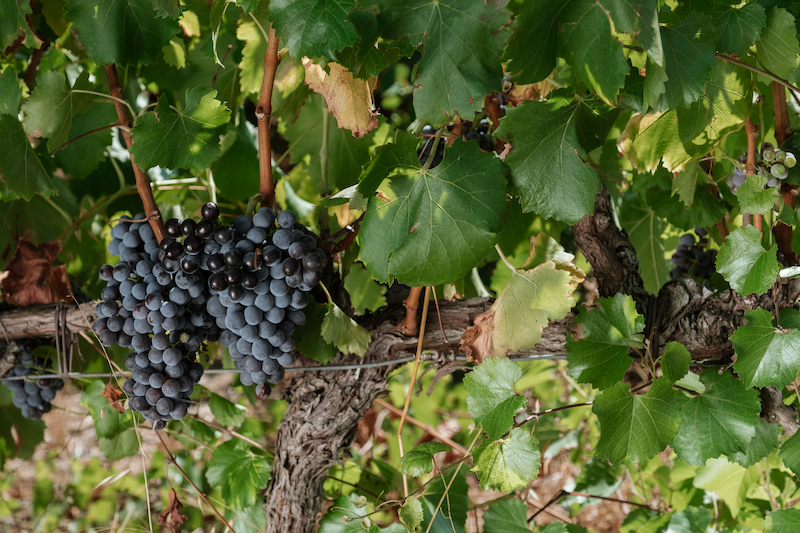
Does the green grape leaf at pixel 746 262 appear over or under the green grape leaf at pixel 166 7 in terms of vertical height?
under

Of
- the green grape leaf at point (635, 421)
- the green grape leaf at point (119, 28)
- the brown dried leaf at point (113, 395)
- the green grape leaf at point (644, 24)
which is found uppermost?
the green grape leaf at point (644, 24)

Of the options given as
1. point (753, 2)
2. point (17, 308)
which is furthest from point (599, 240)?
point (17, 308)

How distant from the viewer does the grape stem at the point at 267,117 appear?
0.87 m

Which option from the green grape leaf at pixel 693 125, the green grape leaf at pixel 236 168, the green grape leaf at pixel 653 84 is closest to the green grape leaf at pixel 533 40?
the green grape leaf at pixel 653 84

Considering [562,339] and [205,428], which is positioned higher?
[562,339]

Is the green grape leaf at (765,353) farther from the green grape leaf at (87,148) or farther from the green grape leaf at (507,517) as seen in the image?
the green grape leaf at (87,148)

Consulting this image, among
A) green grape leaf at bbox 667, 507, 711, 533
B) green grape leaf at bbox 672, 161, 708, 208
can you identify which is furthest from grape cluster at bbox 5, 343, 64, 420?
green grape leaf at bbox 667, 507, 711, 533

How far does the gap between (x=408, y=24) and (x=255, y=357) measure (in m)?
0.59

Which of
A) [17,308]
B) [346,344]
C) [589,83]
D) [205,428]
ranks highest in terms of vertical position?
[589,83]

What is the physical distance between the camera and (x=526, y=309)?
0.90 metres

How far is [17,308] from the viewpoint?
1245 millimetres

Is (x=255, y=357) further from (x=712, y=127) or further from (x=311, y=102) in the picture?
(x=712, y=127)

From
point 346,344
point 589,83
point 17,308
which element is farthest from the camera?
point 17,308

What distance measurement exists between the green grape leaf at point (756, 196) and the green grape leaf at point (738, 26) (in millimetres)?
188
